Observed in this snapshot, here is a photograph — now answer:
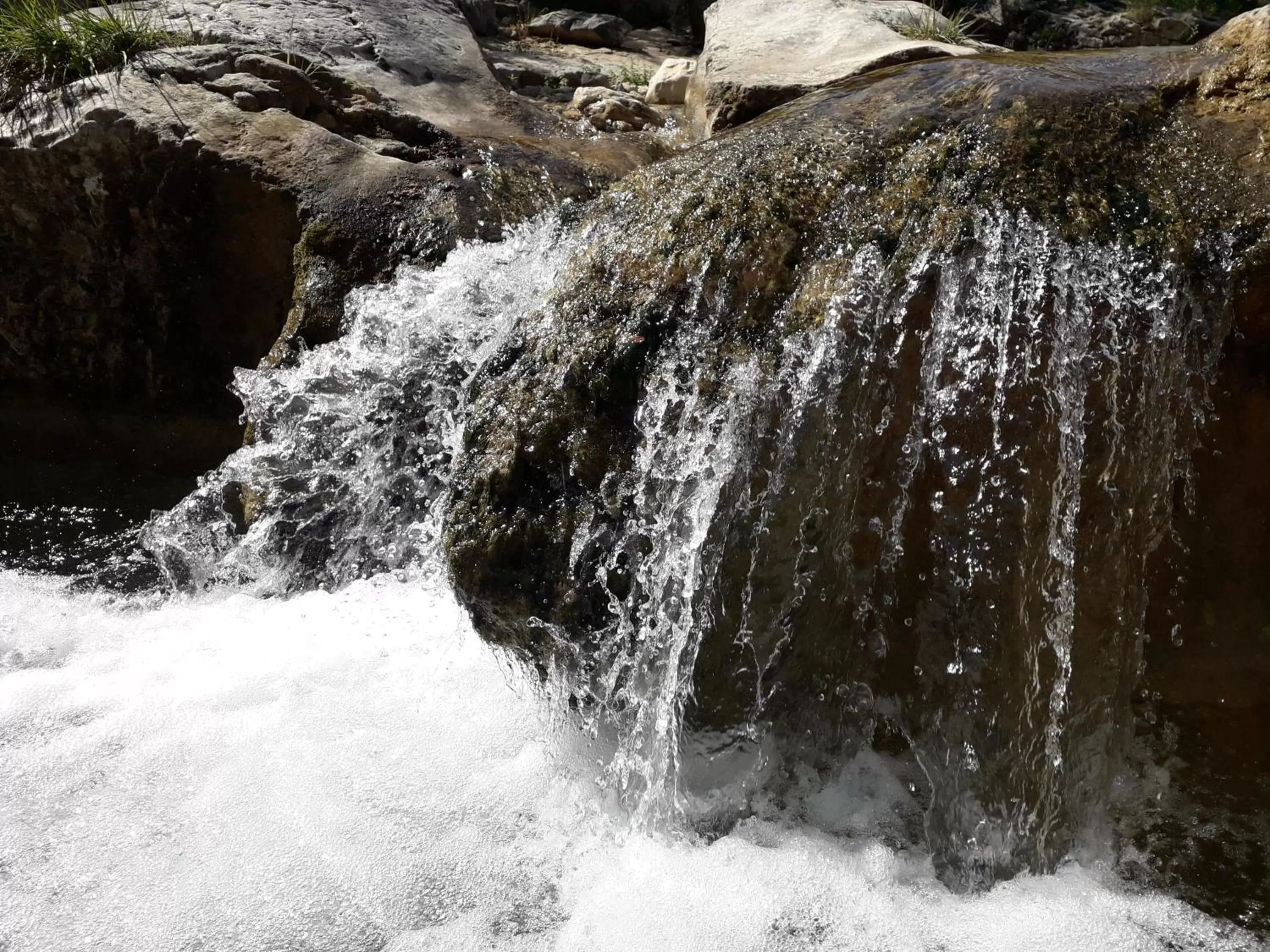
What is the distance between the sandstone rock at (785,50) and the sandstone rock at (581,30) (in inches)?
83.1

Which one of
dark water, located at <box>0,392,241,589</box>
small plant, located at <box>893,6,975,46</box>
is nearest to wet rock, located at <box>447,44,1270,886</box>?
dark water, located at <box>0,392,241,589</box>

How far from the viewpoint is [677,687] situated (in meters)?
2.50

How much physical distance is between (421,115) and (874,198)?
2396mm

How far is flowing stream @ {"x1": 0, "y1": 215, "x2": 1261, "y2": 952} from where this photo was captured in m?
2.28

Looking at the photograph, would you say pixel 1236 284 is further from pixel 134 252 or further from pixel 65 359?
pixel 65 359

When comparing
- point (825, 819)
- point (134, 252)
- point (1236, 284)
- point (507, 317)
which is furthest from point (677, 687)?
point (134, 252)

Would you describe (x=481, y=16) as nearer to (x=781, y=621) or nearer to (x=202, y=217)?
(x=202, y=217)

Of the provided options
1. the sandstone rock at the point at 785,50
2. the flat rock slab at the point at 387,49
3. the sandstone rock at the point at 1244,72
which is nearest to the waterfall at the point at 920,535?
the sandstone rock at the point at 1244,72

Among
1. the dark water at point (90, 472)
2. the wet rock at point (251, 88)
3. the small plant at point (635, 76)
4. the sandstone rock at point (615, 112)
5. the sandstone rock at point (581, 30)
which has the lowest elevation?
the dark water at point (90, 472)

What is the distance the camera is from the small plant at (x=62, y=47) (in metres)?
4.14

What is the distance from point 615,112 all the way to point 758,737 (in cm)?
324

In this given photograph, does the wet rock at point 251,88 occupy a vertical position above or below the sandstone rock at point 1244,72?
above

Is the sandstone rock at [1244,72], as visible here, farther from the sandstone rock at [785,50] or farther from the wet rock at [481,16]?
the wet rock at [481,16]

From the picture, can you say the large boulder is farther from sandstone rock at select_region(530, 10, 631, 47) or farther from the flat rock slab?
sandstone rock at select_region(530, 10, 631, 47)
